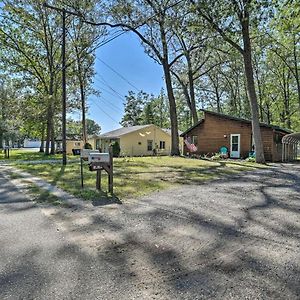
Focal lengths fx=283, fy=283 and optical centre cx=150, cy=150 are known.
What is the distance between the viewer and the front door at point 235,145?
20342 mm

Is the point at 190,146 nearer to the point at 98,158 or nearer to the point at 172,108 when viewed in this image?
the point at 172,108

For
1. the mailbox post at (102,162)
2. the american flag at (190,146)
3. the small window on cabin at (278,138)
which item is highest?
the small window on cabin at (278,138)

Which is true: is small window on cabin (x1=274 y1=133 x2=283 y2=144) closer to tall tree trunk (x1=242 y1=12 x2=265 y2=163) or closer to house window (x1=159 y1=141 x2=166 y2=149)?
tall tree trunk (x1=242 y1=12 x2=265 y2=163)

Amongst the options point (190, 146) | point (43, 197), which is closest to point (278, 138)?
point (190, 146)

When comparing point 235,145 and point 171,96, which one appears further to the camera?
point 171,96

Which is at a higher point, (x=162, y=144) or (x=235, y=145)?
(x=162, y=144)

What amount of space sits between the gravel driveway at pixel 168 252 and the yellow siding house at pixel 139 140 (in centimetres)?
2606

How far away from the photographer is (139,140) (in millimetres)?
32906

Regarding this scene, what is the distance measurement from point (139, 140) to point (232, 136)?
14237 mm

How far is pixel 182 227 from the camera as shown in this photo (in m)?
4.17

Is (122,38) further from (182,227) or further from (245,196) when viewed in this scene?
(182,227)

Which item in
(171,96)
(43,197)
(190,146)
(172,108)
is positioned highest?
(171,96)

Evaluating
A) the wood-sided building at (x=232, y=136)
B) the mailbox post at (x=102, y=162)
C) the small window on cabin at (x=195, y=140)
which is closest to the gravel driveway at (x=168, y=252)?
the mailbox post at (x=102, y=162)

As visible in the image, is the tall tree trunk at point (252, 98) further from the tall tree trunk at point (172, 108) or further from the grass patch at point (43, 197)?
the grass patch at point (43, 197)
